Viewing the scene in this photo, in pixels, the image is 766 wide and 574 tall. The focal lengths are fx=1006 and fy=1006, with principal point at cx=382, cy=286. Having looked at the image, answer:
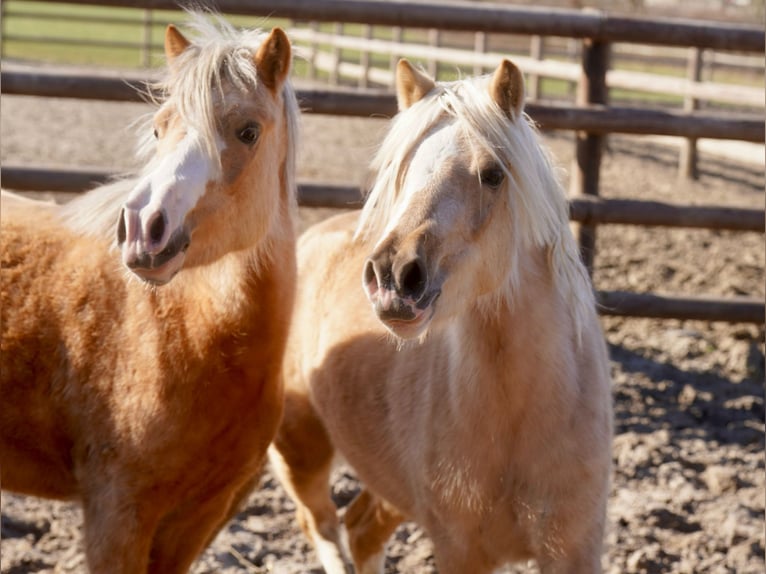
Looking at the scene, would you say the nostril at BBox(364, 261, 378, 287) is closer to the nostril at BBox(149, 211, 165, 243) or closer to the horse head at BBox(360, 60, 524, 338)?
the horse head at BBox(360, 60, 524, 338)

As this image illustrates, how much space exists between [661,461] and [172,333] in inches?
94.0

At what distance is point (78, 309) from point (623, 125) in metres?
3.18

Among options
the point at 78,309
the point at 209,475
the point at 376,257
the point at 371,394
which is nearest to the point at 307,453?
the point at 371,394

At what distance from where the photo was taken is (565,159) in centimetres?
1149

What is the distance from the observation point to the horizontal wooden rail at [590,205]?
16.7ft

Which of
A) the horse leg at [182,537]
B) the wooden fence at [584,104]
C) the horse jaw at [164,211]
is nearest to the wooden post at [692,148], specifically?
the wooden fence at [584,104]

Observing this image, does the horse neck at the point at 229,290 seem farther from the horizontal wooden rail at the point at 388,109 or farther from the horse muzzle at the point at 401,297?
the horizontal wooden rail at the point at 388,109

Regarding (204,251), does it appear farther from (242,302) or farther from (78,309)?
(78,309)

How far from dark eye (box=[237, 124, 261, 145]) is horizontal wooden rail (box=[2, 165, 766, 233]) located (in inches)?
87.7

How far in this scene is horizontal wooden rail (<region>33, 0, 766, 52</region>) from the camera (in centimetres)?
504

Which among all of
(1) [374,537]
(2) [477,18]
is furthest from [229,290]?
(2) [477,18]

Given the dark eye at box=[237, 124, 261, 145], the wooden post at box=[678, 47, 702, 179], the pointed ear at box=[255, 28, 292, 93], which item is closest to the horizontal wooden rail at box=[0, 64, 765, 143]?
the pointed ear at box=[255, 28, 292, 93]

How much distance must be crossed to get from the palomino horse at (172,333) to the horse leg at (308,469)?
676mm

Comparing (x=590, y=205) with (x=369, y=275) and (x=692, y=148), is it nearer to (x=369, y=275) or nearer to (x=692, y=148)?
(x=369, y=275)
